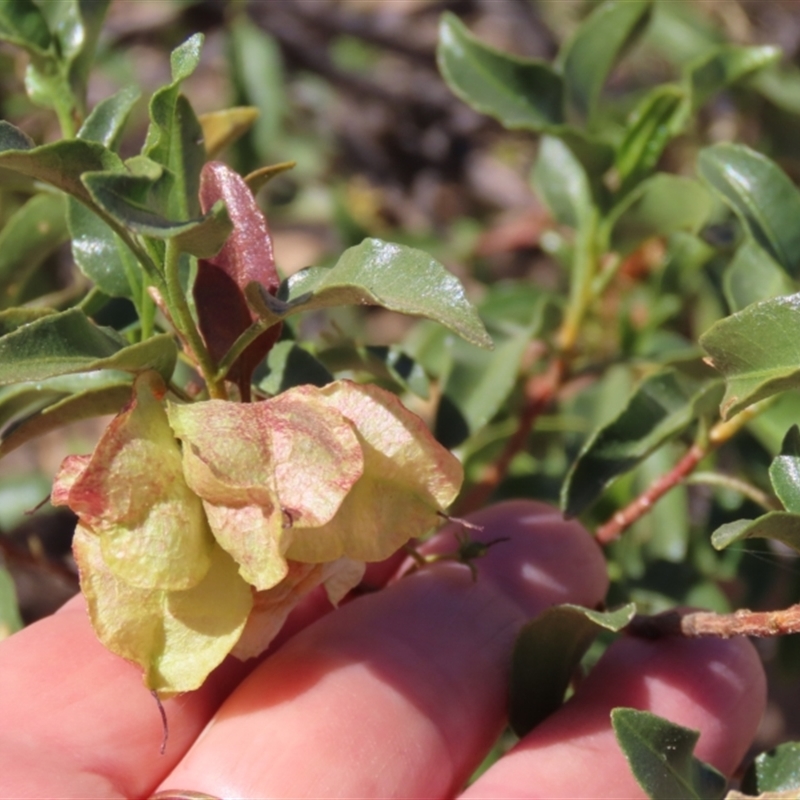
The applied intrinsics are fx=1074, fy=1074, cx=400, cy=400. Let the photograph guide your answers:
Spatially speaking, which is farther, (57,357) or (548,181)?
(548,181)

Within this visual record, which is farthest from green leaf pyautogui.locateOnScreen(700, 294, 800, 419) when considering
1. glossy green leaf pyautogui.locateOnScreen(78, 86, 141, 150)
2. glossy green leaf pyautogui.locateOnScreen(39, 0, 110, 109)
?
glossy green leaf pyautogui.locateOnScreen(39, 0, 110, 109)

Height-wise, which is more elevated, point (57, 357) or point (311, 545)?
point (57, 357)

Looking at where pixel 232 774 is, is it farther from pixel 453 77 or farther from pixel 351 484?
pixel 453 77

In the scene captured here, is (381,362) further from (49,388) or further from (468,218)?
(468,218)

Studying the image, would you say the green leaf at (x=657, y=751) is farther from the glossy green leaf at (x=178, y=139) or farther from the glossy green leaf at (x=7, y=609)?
the glossy green leaf at (x=7, y=609)

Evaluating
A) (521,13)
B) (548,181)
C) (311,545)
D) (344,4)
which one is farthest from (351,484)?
(344,4)

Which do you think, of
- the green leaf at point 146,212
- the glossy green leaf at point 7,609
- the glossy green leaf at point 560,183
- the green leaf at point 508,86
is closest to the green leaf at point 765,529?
the green leaf at point 146,212

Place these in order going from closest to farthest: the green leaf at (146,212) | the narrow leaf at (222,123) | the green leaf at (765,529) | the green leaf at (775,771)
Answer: the green leaf at (146,212) → the green leaf at (765,529) → the green leaf at (775,771) → the narrow leaf at (222,123)
